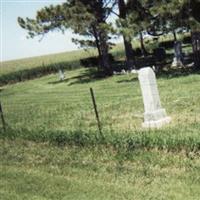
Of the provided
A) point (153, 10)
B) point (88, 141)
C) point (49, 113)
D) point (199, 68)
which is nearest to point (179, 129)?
point (88, 141)

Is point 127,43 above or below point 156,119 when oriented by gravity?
above

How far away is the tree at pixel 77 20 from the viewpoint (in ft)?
128

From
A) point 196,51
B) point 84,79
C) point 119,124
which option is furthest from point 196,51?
point 119,124

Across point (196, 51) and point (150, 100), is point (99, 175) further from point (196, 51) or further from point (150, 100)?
point (196, 51)

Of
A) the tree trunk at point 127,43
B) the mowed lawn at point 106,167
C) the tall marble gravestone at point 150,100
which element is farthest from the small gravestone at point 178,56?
the tall marble gravestone at point 150,100

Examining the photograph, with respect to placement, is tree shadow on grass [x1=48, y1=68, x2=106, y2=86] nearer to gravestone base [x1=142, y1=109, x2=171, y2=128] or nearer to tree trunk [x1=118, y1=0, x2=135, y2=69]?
tree trunk [x1=118, y1=0, x2=135, y2=69]

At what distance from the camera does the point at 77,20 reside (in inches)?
1533

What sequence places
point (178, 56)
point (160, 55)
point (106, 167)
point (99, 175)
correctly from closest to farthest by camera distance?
1. point (99, 175)
2. point (106, 167)
3. point (178, 56)
4. point (160, 55)

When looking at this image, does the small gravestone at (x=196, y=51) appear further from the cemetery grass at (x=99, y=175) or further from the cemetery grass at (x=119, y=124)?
the cemetery grass at (x=99, y=175)

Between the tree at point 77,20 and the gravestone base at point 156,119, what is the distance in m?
20.4

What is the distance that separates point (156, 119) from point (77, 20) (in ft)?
80.5

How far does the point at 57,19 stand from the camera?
41.5 m

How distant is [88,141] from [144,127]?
9.66ft

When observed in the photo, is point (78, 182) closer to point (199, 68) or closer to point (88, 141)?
point (88, 141)
